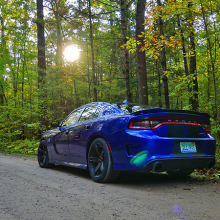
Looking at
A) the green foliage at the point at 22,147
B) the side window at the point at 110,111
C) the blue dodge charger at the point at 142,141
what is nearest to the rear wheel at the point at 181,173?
the blue dodge charger at the point at 142,141

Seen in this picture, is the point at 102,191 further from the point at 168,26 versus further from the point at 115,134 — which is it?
the point at 168,26

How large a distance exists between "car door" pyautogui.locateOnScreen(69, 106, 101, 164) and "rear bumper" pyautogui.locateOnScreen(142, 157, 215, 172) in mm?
1536

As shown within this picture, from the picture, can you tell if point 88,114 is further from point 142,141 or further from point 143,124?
point 142,141

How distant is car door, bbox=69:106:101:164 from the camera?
4.55 metres

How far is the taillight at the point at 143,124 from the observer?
138 inches

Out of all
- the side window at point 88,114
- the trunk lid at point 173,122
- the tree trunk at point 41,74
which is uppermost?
the tree trunk at point 41,74

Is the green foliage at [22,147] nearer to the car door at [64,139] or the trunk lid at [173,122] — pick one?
the car door at [64,139]

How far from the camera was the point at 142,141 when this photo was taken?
3.41 metres

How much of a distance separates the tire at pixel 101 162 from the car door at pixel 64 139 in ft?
3.44

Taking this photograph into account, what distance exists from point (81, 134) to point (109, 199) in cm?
191

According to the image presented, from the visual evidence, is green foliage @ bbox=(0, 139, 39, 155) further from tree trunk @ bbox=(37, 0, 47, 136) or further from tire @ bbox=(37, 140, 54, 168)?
tire @ bbox=(37, 140, 54, 168)

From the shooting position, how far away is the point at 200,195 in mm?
3197

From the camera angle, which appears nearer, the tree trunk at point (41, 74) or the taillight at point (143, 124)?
the taillight at point (143, 124)

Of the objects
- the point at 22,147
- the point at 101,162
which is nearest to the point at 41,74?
the point at 22,147
